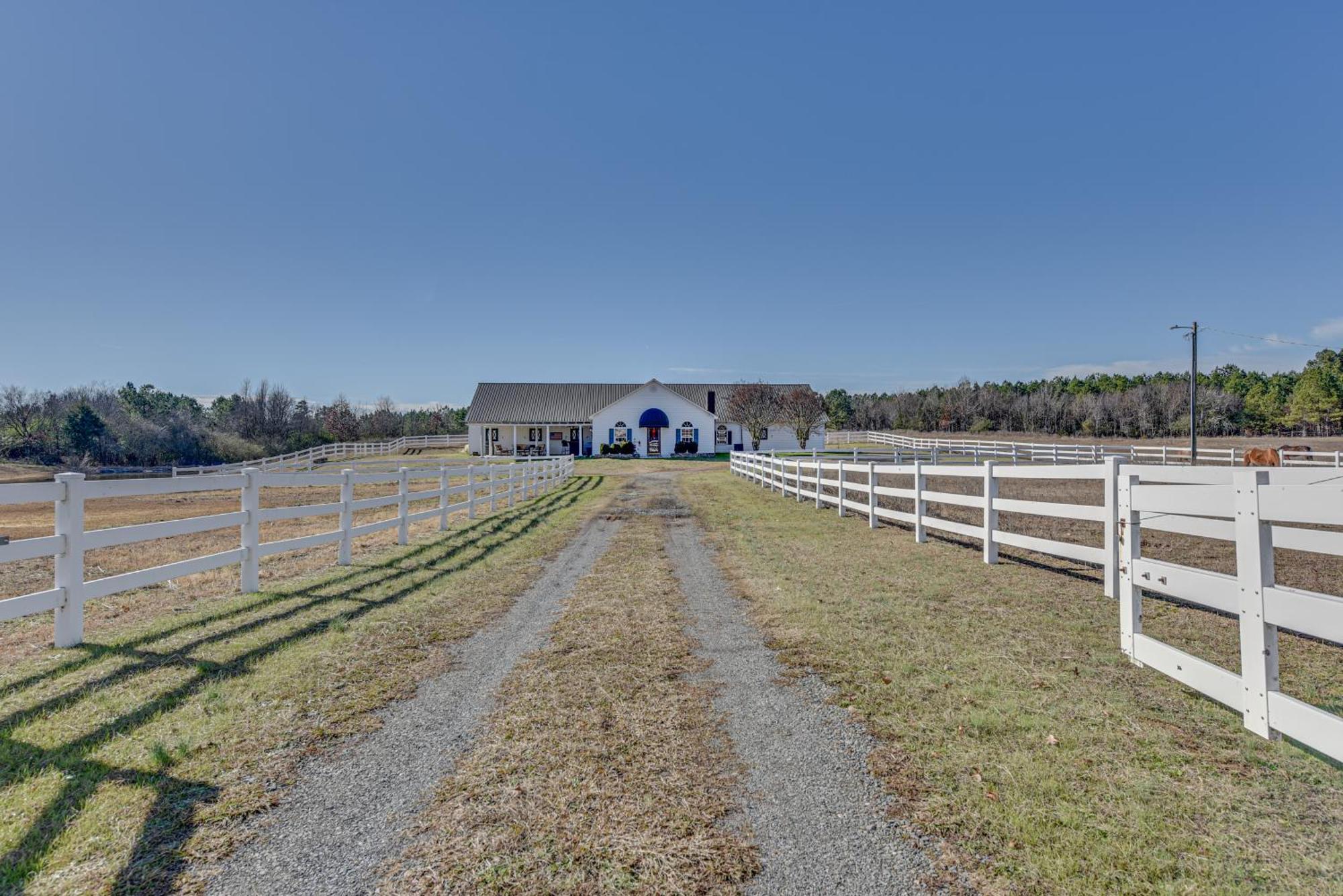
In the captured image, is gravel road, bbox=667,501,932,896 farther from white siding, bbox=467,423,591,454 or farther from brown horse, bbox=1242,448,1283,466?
white siding, bbox=467,423,591,454

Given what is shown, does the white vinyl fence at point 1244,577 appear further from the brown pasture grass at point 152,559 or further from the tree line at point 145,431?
the tree line at point 145,431

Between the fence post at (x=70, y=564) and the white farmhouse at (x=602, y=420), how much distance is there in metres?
41.9

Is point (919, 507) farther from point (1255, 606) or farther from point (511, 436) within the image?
point (511, 436)

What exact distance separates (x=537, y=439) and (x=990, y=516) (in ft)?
150

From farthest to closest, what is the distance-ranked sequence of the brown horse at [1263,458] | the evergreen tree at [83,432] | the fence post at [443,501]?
the evergreen tree at [83,432] → the brown horse at [1263,458] → the fence post at [443,501]

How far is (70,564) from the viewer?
4984 mm

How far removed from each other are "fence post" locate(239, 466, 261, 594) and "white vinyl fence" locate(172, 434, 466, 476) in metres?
22.3

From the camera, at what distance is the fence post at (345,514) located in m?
8.43

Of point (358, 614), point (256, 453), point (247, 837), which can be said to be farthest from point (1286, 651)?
point (256, 453)

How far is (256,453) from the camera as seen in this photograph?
4888cm

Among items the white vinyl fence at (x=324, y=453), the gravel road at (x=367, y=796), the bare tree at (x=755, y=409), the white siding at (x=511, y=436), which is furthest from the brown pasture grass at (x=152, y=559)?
the bare tree at (x=755, y=409)

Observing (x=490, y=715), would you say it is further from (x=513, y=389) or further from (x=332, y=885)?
(x=513, y=389)

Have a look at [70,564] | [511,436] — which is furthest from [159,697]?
[511,436]

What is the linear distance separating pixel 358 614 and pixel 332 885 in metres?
4.02
